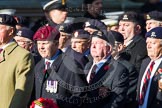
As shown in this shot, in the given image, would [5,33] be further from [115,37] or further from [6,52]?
[115,37]

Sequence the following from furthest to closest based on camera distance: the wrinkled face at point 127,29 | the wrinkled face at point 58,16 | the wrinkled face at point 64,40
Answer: the wrinkled face at point 58,16, the wrinkled face at point 127,29, the wrinkled face at point 64,40

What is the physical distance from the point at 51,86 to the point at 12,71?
59cm

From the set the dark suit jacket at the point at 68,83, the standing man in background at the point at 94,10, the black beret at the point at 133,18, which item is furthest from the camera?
the standing man in background at the point at 94,10

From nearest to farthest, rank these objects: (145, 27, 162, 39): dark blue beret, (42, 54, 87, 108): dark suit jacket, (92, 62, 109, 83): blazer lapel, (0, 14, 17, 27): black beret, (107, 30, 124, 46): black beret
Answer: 1. (0, 14, 17, 27): black beret
2. (42, 54, 87, 108): dark suit jacket
3. (92, 62, 109, 83): blazer lapel
4. (145, 27, 162, 39): dark blue beret
5. (107, 30, 124, 46): black beret

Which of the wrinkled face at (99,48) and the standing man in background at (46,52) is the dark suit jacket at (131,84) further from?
the standing man in background at (46,52)

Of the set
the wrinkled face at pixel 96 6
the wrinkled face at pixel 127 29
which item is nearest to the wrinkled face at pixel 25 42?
the wrinkled face at pixel 127 29

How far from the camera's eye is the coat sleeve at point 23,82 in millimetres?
6289

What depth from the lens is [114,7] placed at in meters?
12.5

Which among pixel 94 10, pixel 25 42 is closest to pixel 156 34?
pixel 25 42

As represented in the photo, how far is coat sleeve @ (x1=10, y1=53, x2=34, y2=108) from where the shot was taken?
629 centimetres

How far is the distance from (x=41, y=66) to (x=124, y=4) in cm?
581

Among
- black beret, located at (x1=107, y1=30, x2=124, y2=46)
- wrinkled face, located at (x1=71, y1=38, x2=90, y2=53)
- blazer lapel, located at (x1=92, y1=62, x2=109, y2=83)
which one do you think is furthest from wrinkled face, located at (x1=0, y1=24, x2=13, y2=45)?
black beret, located at (x1=107, y1=30, x2=124, y2=46)

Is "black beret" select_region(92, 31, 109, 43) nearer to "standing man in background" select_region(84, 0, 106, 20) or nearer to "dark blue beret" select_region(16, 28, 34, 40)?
"dark blue beret" select_region(16, 28, 34, 40)

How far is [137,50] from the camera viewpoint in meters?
8.02
